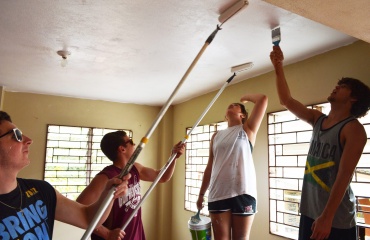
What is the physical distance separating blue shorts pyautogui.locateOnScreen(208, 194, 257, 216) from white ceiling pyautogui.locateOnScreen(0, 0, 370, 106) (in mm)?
1167

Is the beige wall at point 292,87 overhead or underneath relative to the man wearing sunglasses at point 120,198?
overhead

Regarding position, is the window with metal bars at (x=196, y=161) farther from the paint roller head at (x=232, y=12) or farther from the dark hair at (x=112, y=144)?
the paint roller head at (x=232, y=12)

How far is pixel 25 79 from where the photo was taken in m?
3.43

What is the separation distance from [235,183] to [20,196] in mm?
1400

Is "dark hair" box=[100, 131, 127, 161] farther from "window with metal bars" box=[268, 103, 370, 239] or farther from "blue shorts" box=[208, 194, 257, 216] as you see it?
"window with metal bars" box=[268, 103, 370, 239]

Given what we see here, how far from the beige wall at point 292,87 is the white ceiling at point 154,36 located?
0.09 metres

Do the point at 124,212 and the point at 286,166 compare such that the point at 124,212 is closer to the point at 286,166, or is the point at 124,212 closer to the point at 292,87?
the point at 286,166

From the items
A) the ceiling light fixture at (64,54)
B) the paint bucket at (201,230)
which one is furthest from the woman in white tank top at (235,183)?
the ceiling light fixture at (64,54)

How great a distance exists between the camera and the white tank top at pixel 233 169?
212cm

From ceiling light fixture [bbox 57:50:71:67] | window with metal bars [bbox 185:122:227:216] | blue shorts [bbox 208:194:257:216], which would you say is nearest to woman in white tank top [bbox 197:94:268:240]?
blue shorts [bbox 208:194:257:216]

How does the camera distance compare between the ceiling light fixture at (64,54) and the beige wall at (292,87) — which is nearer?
the beige wall at (292,87)

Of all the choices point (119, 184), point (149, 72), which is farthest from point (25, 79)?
point (119, 184)

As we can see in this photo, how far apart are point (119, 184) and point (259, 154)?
224 cm

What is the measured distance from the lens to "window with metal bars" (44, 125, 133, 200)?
4.14m
